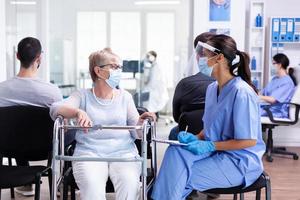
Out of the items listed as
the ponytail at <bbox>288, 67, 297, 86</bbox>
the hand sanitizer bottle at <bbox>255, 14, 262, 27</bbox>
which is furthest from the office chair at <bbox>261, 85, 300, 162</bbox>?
the hand sanitizer bottle at <bbox>255, 14, 262, 27</bbox>

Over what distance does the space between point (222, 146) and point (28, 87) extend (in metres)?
1.34

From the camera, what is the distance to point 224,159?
6.29ft

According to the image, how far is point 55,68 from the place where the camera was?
789 cm

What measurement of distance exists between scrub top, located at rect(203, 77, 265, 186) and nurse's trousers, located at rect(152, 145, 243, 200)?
0.10 feet

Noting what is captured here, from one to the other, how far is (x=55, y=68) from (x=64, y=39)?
0.74m

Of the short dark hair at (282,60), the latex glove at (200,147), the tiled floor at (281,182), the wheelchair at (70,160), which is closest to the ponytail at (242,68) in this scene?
the latex glove at (200,147)

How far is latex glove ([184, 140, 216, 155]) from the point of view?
1856 millimetres

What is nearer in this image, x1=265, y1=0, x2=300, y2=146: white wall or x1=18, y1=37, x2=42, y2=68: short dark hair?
x1=18, y1=37, x2=42, y2=68: short dark hair

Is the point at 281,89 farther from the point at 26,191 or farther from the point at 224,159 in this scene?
the point at 26,191

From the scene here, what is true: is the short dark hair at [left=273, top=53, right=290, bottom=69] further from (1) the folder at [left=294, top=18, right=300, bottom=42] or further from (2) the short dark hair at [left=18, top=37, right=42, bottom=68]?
(2) the short dark hair at [left=18, top=37, right=42, bottom=68]

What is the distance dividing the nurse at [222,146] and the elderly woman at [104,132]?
0.77ft

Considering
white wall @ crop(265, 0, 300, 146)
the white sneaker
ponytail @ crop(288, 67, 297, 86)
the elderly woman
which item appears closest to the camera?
the elderly woman

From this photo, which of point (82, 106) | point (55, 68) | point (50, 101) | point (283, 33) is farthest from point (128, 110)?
point (55, 68)

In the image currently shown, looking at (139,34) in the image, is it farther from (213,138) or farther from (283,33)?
(213,138)
